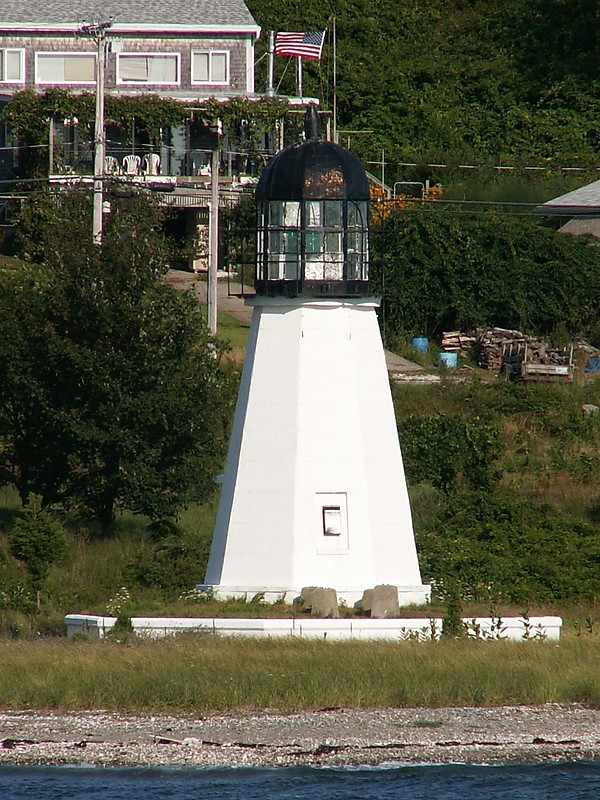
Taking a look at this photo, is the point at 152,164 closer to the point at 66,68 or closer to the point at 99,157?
the point at 66,68

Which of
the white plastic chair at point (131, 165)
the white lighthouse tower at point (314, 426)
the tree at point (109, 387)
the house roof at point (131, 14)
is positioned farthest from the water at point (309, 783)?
the house roof at point (131, 14)

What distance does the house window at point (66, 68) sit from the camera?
2176 inches

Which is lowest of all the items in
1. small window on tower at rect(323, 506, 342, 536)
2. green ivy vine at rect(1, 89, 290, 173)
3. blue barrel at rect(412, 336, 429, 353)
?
small window on tower at rect(323, 506, 342, 536)

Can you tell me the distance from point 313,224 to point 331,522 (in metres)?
3.95

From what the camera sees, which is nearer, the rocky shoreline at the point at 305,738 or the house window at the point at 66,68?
the rocky shoreline at the point at 305,738

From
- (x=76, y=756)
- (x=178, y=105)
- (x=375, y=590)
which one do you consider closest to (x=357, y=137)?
(x=178, y=105)

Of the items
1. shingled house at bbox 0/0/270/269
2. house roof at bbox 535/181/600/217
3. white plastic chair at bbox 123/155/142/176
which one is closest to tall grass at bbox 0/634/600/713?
house roof at bbox 535/181/600/217

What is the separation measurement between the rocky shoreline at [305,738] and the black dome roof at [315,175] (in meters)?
6.84

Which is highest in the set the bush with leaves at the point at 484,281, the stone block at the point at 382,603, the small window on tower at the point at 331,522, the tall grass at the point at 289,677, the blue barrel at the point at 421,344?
the bush with leaves at the point at 484,281

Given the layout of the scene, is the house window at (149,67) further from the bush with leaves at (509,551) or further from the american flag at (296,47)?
the bush with leaves at (509,551)

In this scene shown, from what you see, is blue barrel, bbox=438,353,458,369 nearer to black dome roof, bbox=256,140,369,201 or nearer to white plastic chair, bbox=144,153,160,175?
white plastic chair, bbox=144,153,160,175

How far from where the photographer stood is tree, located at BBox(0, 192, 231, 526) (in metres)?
29.2

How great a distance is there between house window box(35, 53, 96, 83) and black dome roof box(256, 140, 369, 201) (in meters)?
34.2

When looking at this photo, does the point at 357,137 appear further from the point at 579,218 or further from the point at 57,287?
the point at 57,287
